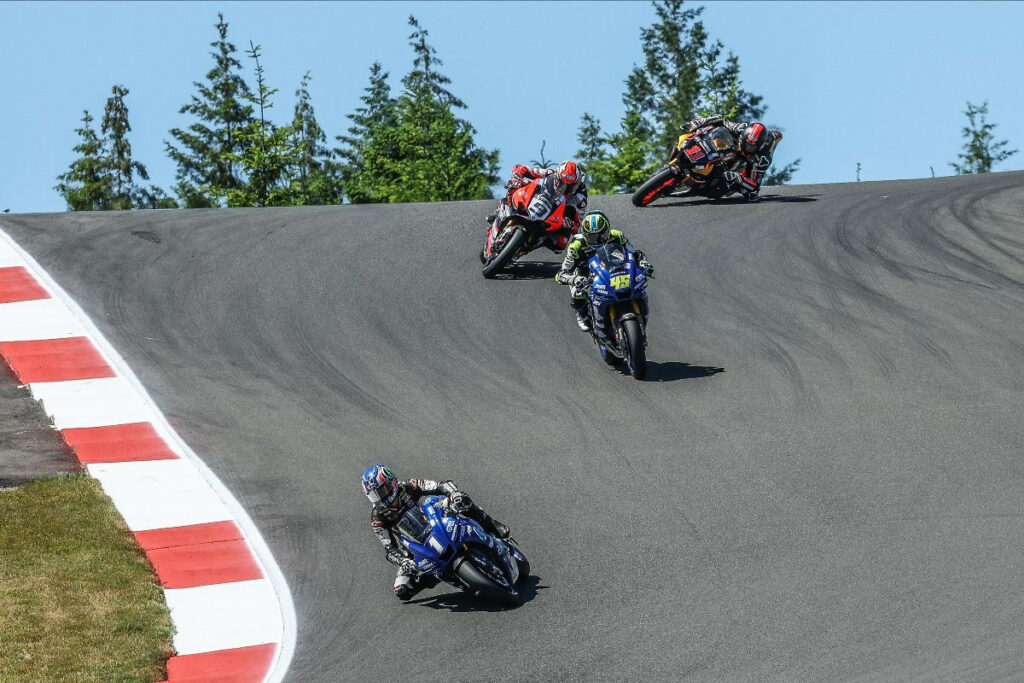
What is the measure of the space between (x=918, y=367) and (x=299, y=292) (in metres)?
8.14

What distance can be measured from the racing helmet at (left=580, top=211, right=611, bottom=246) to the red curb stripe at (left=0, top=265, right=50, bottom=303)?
7.15 metres

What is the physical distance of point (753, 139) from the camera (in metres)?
22.2

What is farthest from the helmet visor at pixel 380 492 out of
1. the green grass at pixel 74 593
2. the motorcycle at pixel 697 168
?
the motorcycle at pixel 697 168

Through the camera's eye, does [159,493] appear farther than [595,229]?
No

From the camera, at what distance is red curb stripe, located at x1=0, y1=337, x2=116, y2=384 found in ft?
46.5

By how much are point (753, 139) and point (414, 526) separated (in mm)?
14540

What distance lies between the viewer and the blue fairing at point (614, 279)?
1422 cm

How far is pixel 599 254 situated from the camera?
14.6 metres

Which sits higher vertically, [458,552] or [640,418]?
[640,418]

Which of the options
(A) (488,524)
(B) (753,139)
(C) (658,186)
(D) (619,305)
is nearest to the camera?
(A) (488,524)

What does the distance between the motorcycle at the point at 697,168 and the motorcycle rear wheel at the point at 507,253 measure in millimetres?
5097

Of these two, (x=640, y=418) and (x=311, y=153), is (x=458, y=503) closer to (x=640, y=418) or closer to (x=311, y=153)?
(x=640, y=418)

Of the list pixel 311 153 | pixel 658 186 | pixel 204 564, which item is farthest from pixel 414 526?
pixel 311 153

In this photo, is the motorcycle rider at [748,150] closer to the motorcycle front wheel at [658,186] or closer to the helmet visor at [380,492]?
the motorcycle front wheel at [658,186]
